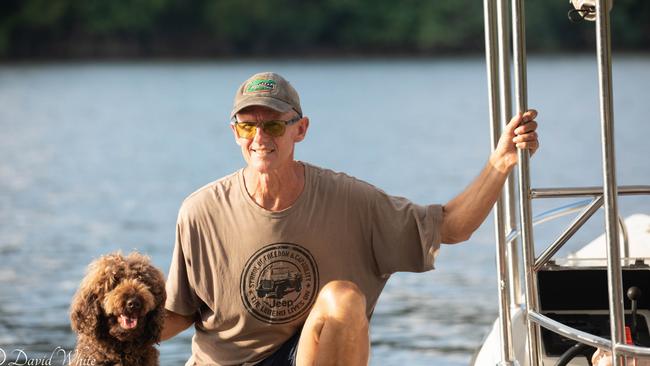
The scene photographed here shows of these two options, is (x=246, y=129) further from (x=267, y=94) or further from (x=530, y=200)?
(x=530, y=200)

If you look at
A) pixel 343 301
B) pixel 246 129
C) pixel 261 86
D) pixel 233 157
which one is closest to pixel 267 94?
pixel 261 86

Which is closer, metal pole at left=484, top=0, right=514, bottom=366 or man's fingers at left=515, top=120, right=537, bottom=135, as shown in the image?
man's fingers at left=515, top=120, right=537, bottom=135

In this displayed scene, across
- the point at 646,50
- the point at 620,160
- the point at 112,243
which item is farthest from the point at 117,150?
the point at 646,50

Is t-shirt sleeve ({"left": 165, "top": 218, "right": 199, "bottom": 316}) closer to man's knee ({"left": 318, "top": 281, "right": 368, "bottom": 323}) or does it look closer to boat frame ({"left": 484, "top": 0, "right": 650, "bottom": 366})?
man's knee ({"left": 318, "top": 281, "right": 368, "bottom": 323})

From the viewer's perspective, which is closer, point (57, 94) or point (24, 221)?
point (24, 221)

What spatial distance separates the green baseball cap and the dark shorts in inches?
30.9

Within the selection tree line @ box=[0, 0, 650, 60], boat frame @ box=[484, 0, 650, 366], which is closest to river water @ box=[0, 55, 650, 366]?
boat frame @ box=[484, 0, 650, 366]

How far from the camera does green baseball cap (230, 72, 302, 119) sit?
14.7 feet

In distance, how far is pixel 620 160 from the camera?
24.4 meters

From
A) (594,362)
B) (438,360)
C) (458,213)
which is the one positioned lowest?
(438,360)

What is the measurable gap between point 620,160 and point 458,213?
2044cm

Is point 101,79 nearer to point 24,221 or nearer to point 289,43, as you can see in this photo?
point 289,43

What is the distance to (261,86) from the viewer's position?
453 centimetres

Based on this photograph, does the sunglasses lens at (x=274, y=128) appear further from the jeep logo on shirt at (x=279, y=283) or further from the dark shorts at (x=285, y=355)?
the dark shorts at (x=285, y=355)
